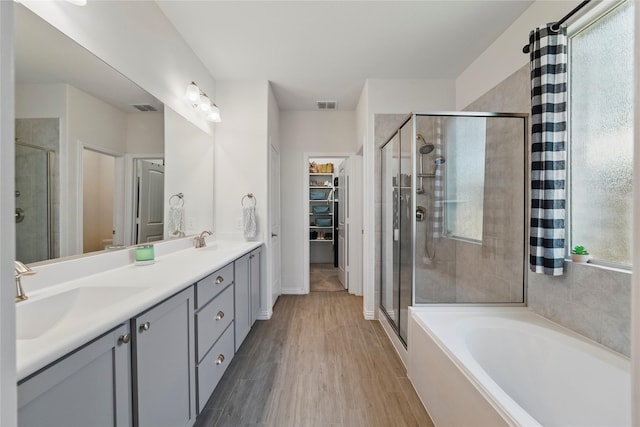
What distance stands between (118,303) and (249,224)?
186 centimetres

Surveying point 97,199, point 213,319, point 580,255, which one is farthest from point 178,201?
point 580,255

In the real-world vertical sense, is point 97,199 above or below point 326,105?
below

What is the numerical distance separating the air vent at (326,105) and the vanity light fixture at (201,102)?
4.32ft

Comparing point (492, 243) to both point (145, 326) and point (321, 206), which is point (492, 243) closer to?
point (145, 326)

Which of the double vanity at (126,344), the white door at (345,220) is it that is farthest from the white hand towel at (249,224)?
the white door at (345,220)

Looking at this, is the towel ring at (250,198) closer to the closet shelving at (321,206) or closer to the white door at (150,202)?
the white door at (150,202)

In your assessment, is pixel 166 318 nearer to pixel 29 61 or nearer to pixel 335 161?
pixel 29 61

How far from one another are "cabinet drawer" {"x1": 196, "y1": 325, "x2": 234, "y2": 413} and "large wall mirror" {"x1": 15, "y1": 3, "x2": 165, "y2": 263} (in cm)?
83

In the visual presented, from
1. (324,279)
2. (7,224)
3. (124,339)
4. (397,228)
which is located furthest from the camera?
(324,279)

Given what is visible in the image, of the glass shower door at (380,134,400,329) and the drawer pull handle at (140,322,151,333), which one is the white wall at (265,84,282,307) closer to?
the glass shower door at (380,134,400,329)

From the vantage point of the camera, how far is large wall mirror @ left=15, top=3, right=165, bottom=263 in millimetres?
1090

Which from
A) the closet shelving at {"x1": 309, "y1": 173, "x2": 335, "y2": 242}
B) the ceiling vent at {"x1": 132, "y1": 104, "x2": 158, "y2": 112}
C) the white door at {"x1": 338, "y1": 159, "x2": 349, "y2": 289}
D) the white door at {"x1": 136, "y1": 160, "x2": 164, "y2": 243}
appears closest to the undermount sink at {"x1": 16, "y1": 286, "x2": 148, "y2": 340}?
the white door at {"x1": 136, "y1": 160, "x2": 164, "y2": 243}

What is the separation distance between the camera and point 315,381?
6.25 feet

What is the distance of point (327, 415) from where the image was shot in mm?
1592
